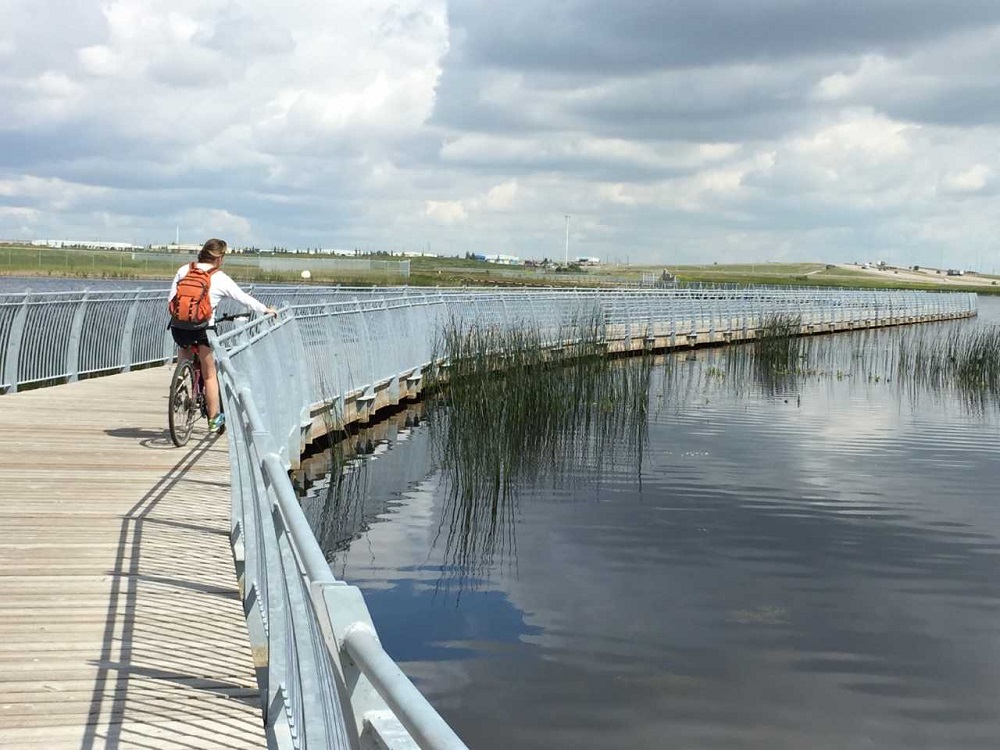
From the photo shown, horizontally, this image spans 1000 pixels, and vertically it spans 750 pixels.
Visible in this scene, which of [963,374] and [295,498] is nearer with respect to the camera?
[295,498]

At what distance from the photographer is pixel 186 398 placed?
12172 mm

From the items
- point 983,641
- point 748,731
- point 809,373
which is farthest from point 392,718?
point 809,373

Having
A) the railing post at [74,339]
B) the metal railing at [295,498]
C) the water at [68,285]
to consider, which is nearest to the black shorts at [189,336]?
the metal railing at [295,498]

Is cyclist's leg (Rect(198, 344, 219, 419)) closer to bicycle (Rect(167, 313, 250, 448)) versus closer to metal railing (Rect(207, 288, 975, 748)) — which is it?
bicycle (Rect(167, 313, 250, 448))

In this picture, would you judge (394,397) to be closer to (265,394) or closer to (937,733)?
(265,394)

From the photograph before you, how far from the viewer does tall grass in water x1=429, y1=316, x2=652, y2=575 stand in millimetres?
12580

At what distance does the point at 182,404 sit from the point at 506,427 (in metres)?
6.53

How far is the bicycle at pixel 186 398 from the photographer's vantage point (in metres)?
11.8

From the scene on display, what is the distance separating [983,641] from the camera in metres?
8.92

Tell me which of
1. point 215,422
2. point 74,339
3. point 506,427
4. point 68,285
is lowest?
point 506,427

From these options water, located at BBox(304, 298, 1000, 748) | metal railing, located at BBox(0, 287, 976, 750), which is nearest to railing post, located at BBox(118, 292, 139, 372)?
metal railing, located at BBox(0, 287, 976, 750)

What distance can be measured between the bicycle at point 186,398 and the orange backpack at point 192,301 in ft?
1.29

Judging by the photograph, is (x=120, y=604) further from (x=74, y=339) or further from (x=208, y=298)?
(x=74, y=339)

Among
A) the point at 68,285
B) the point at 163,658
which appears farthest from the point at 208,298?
the point at 68,285
